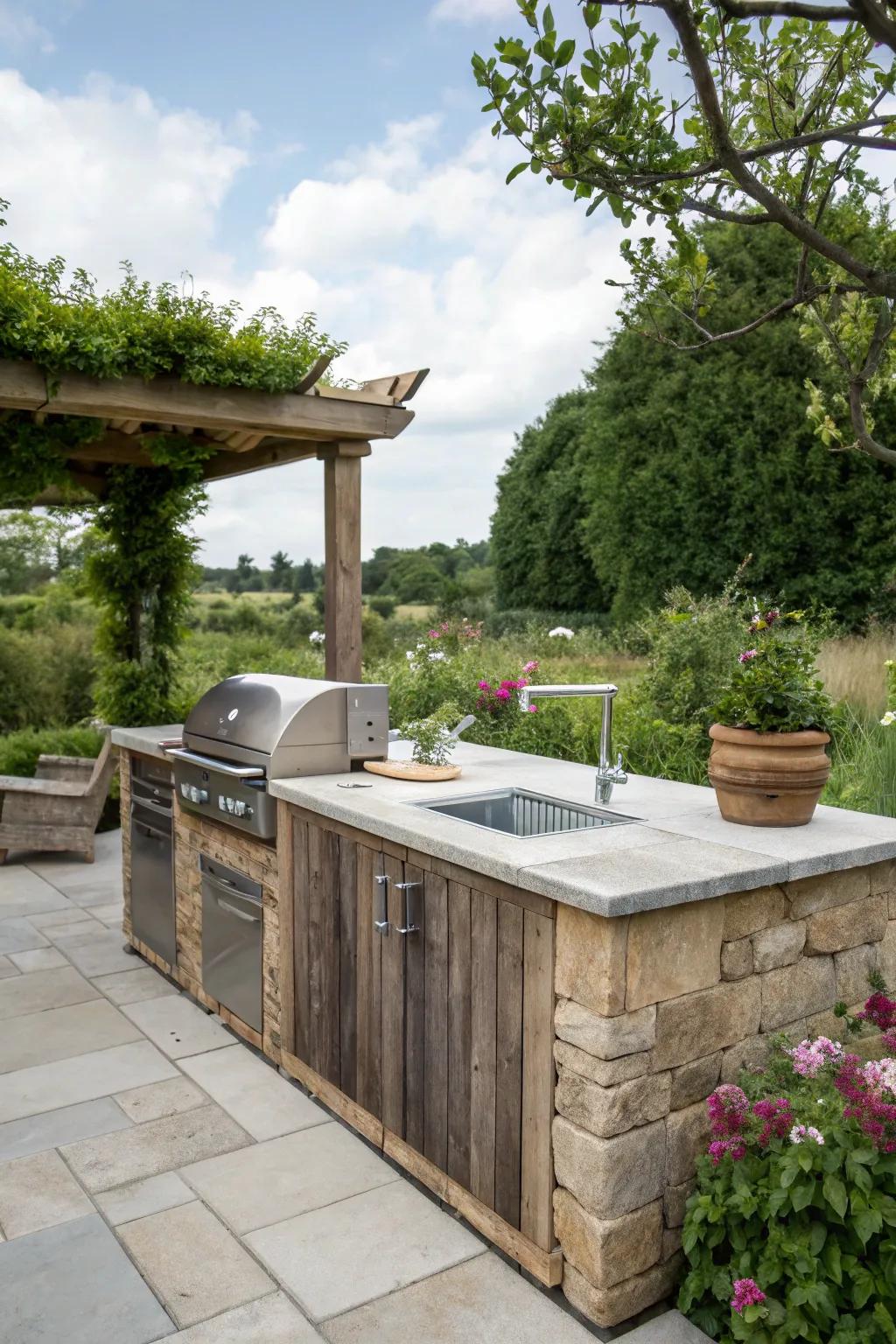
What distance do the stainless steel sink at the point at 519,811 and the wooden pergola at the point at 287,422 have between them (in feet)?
7.09

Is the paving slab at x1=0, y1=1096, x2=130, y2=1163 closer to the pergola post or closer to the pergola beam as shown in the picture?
the pergola post

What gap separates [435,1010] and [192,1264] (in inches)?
30.8

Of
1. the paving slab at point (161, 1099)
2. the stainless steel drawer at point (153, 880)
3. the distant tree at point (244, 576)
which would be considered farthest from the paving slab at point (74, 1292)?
the distant tree at point (244, 576)

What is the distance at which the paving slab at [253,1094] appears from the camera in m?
2.95

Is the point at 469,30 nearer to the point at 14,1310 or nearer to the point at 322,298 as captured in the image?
the point at 322,298

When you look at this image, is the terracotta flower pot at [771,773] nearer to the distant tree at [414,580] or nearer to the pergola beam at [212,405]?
the pergola beam at [212,405]

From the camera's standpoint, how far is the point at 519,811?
3.10m

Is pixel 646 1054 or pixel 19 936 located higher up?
pixel 646 1054

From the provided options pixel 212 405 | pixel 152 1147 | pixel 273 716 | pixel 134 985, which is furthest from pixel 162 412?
pixel 152 1147

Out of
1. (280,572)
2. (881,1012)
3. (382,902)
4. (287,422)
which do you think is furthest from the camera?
(280,572)

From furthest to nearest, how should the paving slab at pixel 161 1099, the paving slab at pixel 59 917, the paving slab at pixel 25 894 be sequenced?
the paving slab at pixel 25 894 → the paving slab at pixel 59 917 → the paving slab at pixel 161 1099

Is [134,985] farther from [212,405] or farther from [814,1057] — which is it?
[814,1057]

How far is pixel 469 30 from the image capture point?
4930 millimetres

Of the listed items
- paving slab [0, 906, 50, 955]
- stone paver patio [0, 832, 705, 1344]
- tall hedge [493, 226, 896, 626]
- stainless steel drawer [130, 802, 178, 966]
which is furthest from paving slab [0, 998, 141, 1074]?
tall hedge [493, 226, 896, 626]
